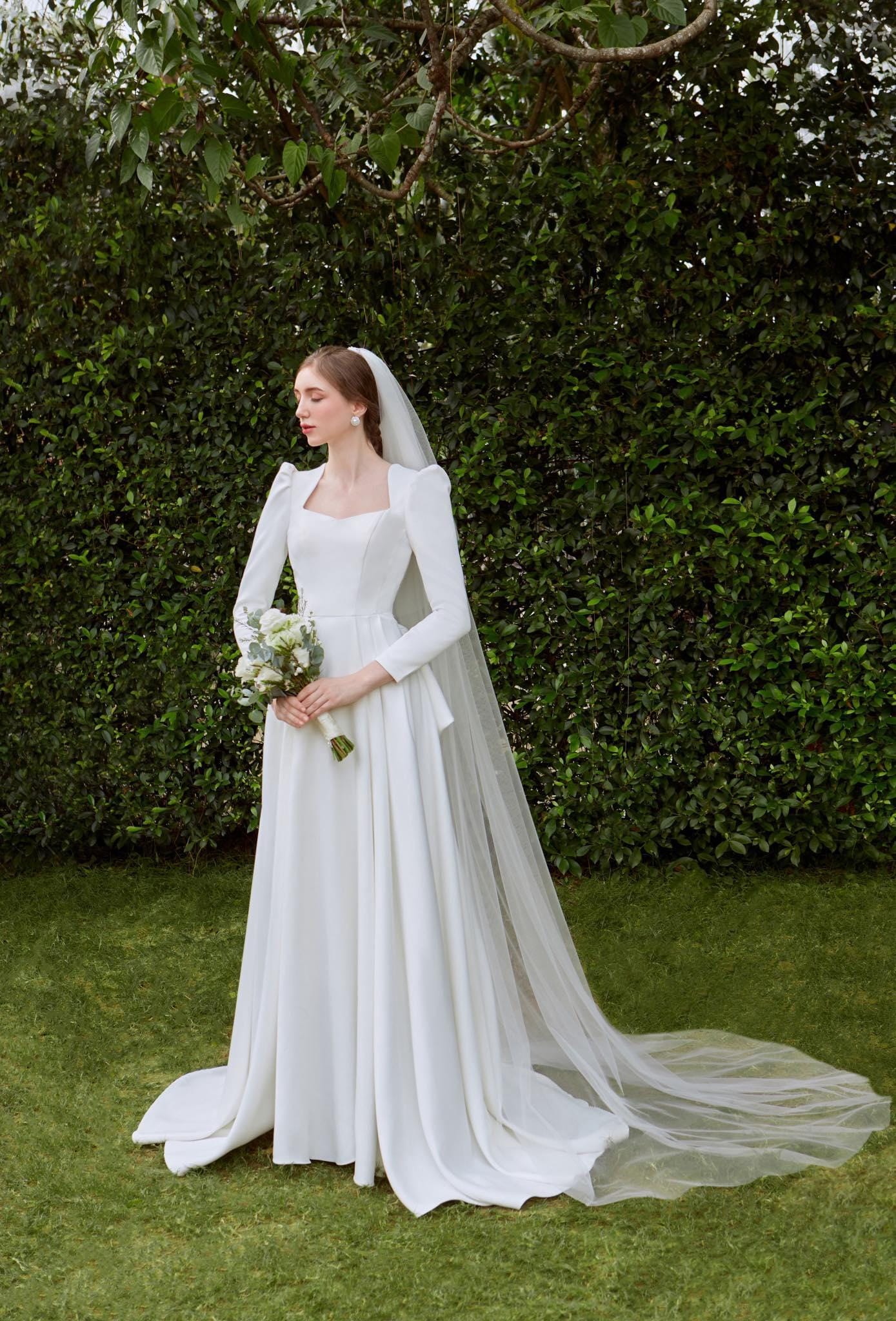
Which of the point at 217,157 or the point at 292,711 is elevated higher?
the point at 217,157

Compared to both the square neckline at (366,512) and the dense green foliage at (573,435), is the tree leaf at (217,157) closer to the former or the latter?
the square neckline at (366,512)

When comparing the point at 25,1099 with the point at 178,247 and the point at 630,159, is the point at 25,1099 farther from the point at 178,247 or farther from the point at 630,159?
the point at 630,159

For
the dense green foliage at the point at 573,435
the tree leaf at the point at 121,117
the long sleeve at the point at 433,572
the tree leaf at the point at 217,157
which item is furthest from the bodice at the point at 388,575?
the dense green foliage at the point at 573,435

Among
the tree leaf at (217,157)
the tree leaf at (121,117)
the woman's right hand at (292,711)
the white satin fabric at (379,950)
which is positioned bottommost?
the white satin fabric at (379,950)

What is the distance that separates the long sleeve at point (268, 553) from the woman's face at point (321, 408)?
8.2 inches

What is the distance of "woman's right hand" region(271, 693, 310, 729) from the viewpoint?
3.32 meters

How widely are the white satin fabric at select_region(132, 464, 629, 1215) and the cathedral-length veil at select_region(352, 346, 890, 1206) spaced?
103 millimetres

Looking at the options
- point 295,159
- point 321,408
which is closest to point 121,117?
point 295,159

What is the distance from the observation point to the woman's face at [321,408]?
11.2 ft

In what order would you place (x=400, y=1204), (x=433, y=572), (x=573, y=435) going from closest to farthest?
1. (x=400, y=1204)
2. (x=433, y=572)
3. (x=573, y=435)

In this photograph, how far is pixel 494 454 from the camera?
17.6ft

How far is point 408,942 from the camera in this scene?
324cm

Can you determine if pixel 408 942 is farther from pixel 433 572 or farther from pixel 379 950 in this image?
pixel 433 572

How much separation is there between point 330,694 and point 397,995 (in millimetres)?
789
